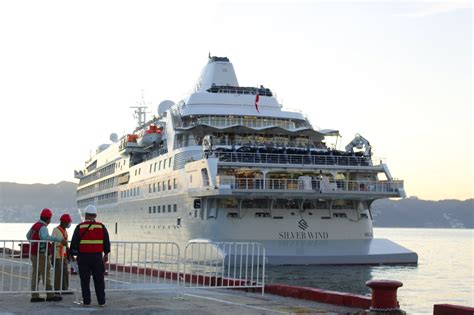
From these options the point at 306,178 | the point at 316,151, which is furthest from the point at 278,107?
the point at 306,178

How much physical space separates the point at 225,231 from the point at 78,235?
21124 millimetres

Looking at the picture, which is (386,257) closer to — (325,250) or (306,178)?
(325,250)

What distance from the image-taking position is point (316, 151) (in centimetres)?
3556

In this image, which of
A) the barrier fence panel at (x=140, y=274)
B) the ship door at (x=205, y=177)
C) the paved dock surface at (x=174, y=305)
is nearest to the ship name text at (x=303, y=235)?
the ship door at (x=205, y=177)

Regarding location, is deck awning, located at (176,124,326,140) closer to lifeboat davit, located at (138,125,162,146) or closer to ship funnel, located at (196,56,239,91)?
lifeboat davit, located at (138,125,162,146)

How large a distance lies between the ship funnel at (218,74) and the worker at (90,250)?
35.6 meters

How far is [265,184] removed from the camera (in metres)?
32.8

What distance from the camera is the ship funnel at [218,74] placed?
47719mm

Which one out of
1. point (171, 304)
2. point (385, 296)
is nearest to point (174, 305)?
point (171, 304)

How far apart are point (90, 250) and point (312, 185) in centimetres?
2216

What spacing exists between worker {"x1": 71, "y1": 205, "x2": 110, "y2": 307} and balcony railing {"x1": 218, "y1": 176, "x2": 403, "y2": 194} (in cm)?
1947

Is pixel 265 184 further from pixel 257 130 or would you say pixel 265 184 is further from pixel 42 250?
pixel 42 250

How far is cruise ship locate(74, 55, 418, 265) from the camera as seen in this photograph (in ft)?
108

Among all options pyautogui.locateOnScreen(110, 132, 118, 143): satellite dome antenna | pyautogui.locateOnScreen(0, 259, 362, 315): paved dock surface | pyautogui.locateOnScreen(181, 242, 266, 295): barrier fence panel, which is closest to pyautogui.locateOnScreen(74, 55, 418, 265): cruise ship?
pyautogui.locateOnScreen(181, 242, 266, 295): barrier fence panel
